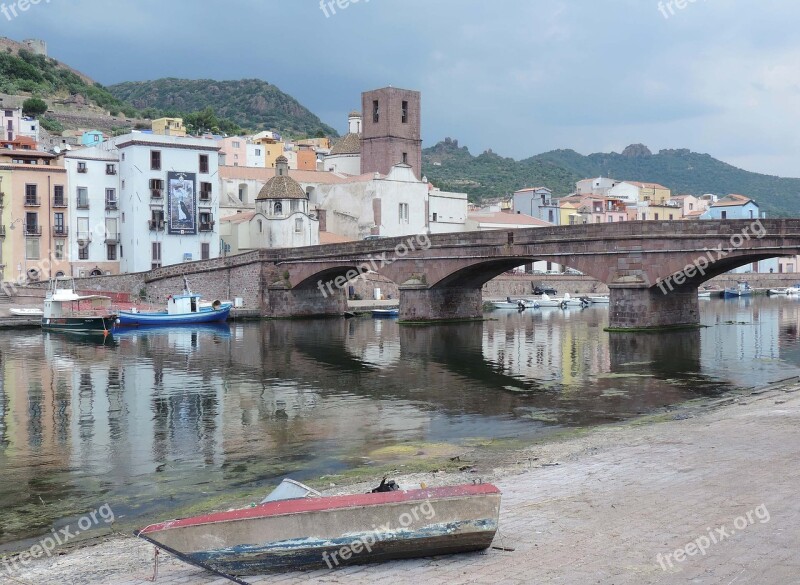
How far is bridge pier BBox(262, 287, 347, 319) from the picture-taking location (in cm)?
6731

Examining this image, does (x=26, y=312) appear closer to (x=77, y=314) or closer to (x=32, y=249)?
(x=77, y=314)

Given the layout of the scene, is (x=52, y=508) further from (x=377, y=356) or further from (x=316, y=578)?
(x=377, y=356)

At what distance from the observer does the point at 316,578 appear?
34.0 feet

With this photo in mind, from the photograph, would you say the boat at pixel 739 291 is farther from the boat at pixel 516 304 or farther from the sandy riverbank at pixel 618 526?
the sandy riverbank at pixel 618 526

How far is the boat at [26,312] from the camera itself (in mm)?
58719

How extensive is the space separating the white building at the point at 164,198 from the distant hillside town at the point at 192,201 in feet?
0.27

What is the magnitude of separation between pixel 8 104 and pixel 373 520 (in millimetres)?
140852

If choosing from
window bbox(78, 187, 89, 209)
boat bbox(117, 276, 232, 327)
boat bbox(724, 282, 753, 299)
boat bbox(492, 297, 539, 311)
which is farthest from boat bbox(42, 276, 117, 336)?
boat bbox(724, 282, 753, 299)

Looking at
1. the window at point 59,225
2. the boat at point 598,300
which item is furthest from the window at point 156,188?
the boat at point 598,300

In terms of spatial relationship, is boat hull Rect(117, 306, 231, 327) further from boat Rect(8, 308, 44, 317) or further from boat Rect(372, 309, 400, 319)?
boat Rect(372, 309, 400, 319)

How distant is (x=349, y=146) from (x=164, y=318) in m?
50.7

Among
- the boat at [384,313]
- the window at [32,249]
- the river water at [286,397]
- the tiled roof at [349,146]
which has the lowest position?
the river water at [286,397]

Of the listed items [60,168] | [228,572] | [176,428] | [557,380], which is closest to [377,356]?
[557,380]

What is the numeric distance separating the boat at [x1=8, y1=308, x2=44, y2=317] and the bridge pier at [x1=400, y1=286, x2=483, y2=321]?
23434 mm
